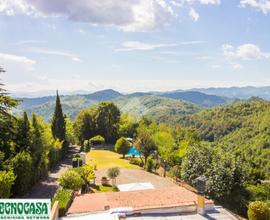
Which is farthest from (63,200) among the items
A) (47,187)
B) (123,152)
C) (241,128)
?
(241,128)

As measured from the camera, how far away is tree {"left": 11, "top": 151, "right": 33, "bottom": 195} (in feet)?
108

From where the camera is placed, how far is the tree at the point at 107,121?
257ft

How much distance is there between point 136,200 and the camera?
23.3 meters

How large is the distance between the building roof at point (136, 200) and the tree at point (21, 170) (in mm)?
9864

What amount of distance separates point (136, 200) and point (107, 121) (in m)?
55.9

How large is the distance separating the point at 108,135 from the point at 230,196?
Result: 152ft

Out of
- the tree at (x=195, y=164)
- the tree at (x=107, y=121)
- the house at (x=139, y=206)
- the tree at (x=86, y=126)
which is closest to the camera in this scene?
the house at (x=139, y=206)

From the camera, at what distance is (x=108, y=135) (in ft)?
258

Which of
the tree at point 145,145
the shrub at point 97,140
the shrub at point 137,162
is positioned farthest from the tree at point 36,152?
the shrub at point 97,140

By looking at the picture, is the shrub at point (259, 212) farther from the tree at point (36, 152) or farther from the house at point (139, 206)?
the tree at point (36, 152)

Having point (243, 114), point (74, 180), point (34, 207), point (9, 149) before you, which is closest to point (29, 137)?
point (9, 149)

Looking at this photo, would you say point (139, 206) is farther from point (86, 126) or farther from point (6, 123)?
point (86, 126)

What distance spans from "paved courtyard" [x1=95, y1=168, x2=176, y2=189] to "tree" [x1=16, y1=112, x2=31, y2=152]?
8673mm

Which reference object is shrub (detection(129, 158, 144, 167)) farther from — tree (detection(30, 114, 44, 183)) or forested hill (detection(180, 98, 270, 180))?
forested hill (detection(180, 98, 270, 180))
